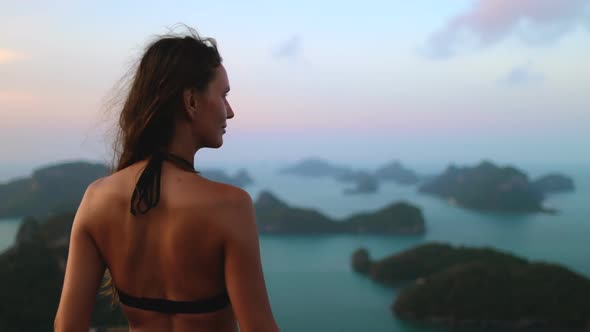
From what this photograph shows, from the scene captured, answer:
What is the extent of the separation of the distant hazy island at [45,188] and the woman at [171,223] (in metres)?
50.2

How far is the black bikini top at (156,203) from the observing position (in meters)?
0.89

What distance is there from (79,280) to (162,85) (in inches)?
17.2

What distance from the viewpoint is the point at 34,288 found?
24922mm

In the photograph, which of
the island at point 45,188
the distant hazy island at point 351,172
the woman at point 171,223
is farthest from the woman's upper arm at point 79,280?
the distant hazy island at point 351,172

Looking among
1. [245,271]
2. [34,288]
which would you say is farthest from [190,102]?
[34,288]

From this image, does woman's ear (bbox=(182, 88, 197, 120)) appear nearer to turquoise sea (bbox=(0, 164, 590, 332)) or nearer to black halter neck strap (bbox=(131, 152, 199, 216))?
black halter neck strap (bbox=(131, 152, 199, 216))

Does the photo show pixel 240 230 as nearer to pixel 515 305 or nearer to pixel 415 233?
pixel 515 305

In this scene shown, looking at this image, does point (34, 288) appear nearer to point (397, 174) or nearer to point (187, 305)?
point (187, 305)

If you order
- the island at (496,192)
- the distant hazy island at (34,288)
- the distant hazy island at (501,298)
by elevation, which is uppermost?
the island at (496,192)

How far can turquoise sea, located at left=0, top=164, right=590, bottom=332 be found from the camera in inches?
1280

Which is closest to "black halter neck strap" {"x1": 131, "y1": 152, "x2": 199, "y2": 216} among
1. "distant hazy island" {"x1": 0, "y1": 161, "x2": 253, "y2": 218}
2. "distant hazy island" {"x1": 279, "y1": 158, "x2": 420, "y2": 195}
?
"distant hazy island" {"x1": 0, "y1": 161, "x2": 253, "y2": 218}

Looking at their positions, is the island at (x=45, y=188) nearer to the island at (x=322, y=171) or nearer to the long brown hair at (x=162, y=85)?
the long brown hair at (x=162, y=85)

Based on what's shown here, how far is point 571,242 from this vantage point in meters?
51.7

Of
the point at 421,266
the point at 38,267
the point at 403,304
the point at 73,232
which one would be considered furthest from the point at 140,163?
the point at 421,266
